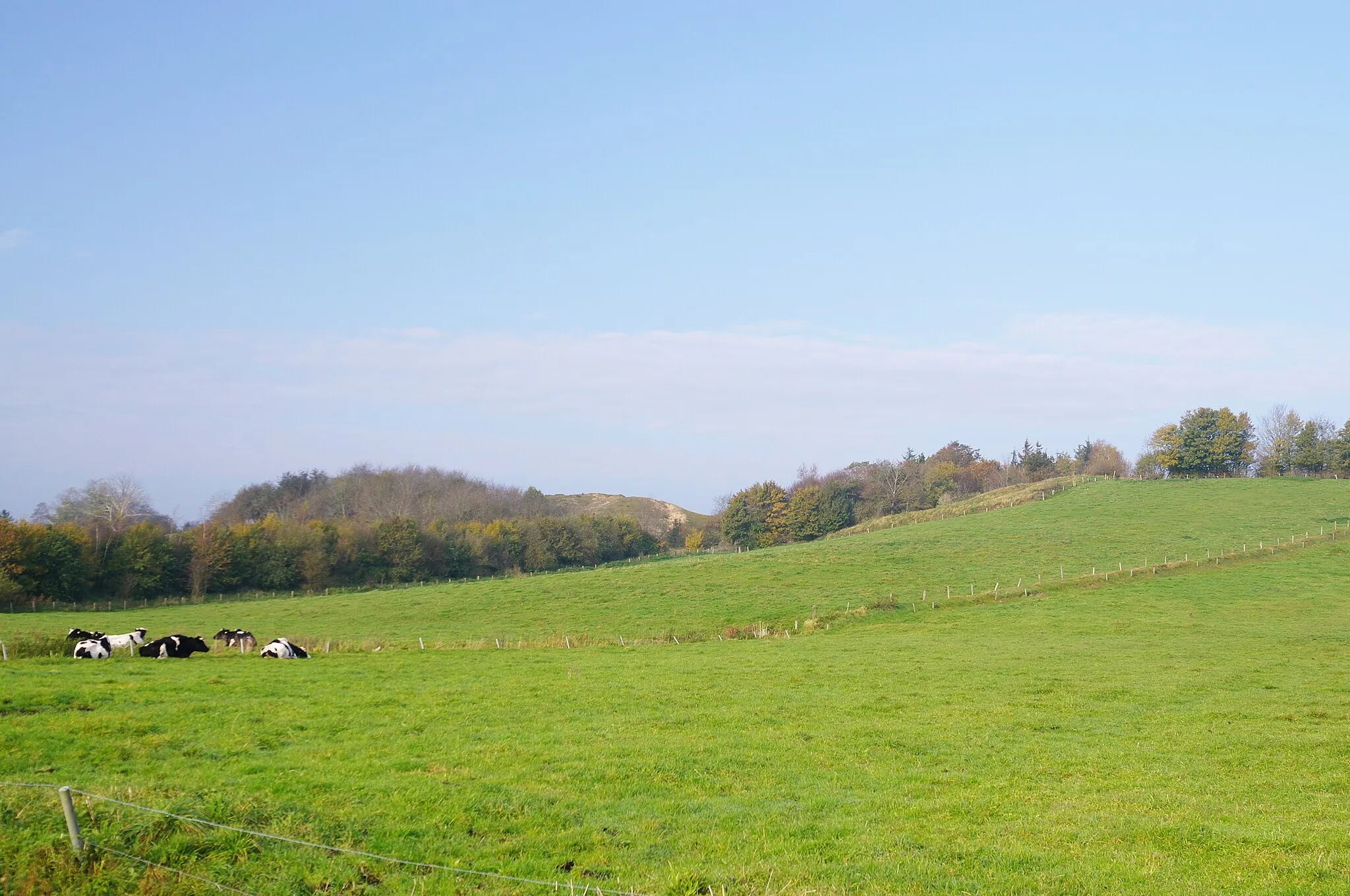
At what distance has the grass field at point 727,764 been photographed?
8641 mm

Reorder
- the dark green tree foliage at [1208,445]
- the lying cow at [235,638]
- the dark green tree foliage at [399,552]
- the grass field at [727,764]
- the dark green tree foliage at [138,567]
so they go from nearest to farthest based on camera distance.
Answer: the grass field at [727,764]
the lying cow at [235,638]
the dark green tree foliage at [138,567]
the dark green tree foliage at [399,552]
the dark green tree foliage at [1208,445]

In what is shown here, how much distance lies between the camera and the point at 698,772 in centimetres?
1340

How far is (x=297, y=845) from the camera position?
Answer: 854 centimetres

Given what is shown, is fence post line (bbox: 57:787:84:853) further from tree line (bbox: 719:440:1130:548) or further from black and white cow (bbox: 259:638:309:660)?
tree line (bbox: 719:440:1130:548)

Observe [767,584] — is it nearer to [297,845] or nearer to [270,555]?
[270,555]

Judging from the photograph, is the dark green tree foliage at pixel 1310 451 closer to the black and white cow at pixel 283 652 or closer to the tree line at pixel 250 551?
the tree line at pixel 250 551

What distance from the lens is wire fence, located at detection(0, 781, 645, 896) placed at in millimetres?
7512

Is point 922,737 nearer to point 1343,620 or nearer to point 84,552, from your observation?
point 1343,620

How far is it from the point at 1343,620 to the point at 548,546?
72716mm

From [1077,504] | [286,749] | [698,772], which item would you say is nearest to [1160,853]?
[698,772]

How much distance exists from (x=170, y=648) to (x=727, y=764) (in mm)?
20984

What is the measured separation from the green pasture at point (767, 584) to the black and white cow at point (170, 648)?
19.3ft

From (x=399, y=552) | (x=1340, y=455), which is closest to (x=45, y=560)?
(x=399, y=552)

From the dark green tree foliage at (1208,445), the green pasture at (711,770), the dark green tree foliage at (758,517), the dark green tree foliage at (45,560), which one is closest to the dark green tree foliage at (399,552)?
the dark green tree foliage at (45,560)
